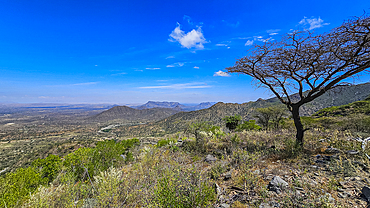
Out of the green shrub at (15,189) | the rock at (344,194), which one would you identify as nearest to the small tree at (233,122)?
the rock at (344,194)

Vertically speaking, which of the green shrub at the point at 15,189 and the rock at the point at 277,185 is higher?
the rock at the point at 277,185

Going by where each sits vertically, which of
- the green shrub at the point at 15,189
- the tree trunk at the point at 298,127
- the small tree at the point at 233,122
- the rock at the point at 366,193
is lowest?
the green shrub at the point at 15,189

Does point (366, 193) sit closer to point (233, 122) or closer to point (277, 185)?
point (277, 185)

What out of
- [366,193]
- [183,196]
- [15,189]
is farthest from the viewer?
[15,189]

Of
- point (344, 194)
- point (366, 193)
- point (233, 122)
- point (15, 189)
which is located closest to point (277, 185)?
point (344, 194)

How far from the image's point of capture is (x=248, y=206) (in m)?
3.07

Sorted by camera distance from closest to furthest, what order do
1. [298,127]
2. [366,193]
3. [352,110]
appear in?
[366,193] < [298,127] < [352,110]

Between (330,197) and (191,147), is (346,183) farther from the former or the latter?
(191,147)

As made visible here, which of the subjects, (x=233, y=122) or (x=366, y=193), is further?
(x=233, y=122)

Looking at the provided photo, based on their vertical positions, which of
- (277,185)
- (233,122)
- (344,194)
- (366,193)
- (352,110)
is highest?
(352,110)

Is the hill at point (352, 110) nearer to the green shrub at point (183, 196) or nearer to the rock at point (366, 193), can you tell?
the rock at point (366, 193)

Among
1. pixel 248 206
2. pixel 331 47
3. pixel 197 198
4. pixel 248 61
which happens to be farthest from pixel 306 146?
pixel 197 198

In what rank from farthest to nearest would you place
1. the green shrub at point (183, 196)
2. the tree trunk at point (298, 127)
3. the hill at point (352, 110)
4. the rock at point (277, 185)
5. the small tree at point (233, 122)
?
the hill at point (352, 110) → the small tree at point (233, 122) → the tree trunk at point (298, 127) → the rock at point (277, 185) → the green shrub at point (183, 196)

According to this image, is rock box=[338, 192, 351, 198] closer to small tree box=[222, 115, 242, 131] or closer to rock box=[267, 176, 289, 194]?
rock box=[267, 176, 289, 194]
